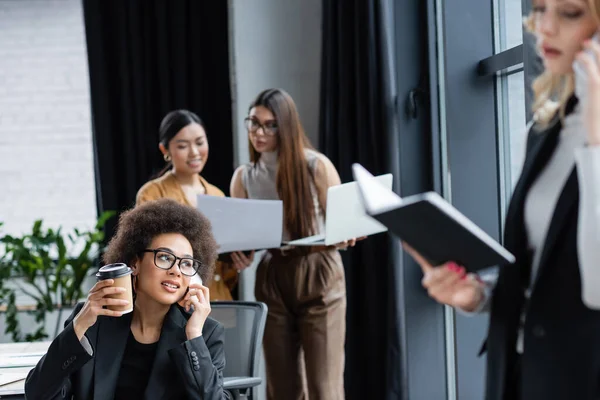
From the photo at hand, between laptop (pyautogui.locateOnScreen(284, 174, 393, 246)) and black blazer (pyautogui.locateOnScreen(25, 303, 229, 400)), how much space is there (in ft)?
3.05

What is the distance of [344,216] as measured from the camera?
10.0ft

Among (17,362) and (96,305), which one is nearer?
(96,305)

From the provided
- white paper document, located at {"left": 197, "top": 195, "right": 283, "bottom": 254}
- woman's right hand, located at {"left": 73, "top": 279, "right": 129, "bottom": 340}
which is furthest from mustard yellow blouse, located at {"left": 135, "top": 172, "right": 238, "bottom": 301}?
woman's right hand, located at {"left": 73, "top": 279, "right": 129, "bottom": 340}

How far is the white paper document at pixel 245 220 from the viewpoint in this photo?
319cm

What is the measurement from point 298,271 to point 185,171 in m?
0.69

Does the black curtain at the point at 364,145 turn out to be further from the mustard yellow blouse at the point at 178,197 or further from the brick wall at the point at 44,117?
the brick wall at the point at 44,117

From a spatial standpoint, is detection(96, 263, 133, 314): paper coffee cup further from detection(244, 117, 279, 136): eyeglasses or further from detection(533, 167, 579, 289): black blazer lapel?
detection(244, 117, 279, 136): eyeglasses

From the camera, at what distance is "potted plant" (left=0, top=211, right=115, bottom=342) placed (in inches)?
185

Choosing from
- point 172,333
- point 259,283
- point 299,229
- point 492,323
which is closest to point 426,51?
point 299,229

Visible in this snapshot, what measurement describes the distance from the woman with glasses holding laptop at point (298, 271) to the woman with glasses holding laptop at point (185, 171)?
218 millimetres

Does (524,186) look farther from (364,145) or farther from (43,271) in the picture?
(43,271)

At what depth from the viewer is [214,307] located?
113 inches

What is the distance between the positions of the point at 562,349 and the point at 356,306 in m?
3.05

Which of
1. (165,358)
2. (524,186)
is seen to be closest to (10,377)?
(165,358)
